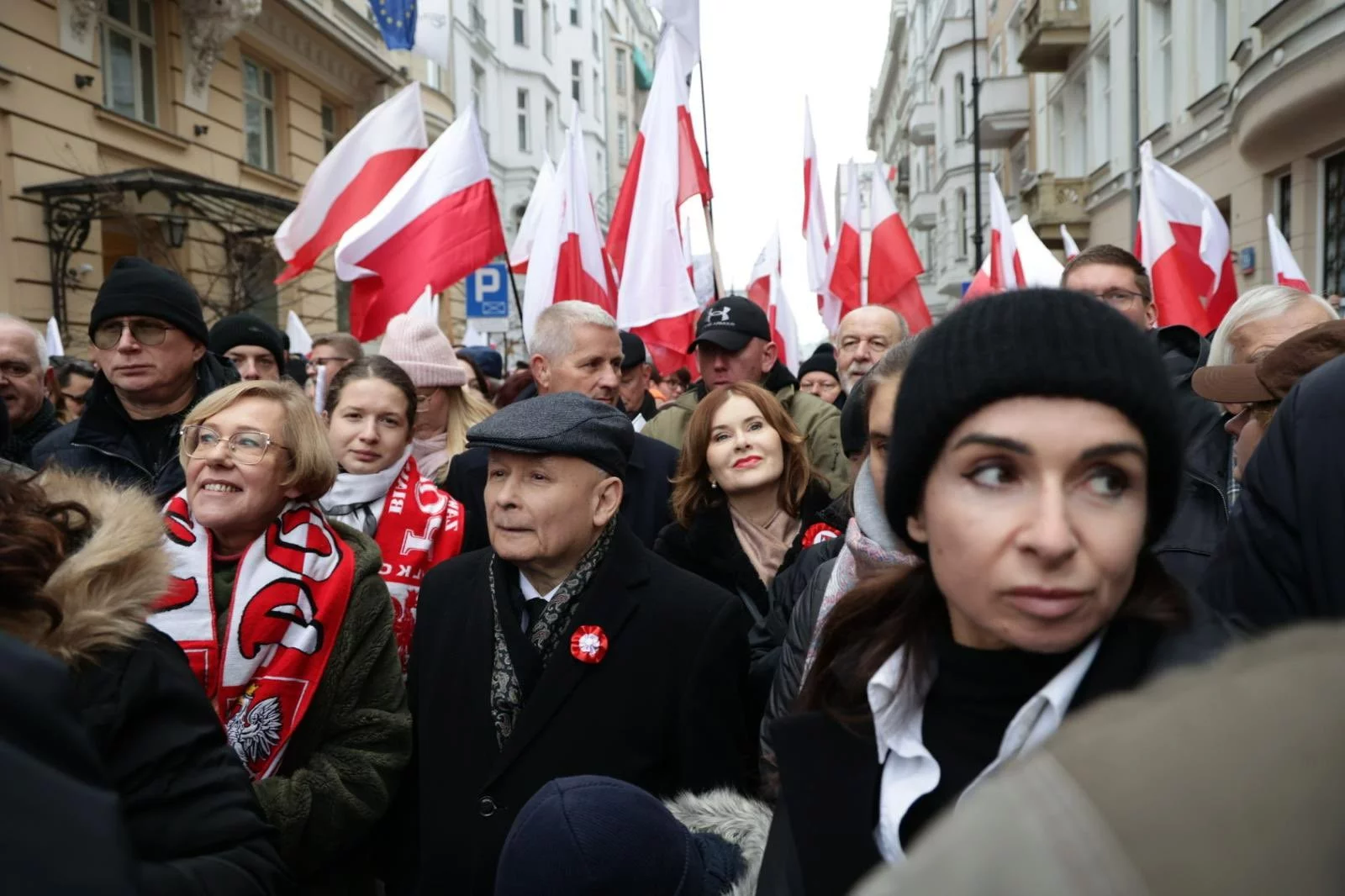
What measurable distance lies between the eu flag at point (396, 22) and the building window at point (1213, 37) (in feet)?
38.7

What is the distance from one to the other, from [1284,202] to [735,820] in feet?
46.4

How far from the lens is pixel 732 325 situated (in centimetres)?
552

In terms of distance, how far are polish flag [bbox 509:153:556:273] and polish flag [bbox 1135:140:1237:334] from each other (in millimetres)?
3863

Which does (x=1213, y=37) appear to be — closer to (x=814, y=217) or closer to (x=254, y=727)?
(x=814, y=217)

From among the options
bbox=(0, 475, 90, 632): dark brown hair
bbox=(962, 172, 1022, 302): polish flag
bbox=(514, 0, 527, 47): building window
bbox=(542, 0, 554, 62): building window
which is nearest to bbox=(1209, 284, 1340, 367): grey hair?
bbox=(0, 475, 90, 632): dark brown hair

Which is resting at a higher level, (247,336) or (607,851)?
(247,336)

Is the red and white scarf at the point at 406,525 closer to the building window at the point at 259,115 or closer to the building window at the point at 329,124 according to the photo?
→ the building window at the point at 259,115

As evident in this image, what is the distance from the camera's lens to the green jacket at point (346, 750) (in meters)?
2.55

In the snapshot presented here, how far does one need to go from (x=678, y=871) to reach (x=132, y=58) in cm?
1554

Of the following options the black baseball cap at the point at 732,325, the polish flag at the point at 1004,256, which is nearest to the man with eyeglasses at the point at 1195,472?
the black baseball cap at the point at 732,325

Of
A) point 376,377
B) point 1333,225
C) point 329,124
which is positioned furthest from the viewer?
point 329,124

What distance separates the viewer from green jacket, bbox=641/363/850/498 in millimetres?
5059

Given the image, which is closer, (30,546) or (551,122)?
(30,546)

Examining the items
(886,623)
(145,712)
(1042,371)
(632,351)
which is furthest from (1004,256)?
(145,712)
